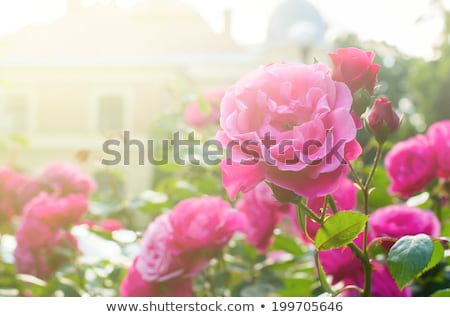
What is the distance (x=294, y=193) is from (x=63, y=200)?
0.55 metres

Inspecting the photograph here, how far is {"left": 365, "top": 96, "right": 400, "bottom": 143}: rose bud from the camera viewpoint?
1.49 feet

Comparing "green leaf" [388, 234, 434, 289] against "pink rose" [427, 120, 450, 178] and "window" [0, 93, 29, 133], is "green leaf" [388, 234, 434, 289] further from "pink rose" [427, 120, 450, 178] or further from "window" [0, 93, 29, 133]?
"window" [0, 93, 29, 133]

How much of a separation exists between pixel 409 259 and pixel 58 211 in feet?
1.85

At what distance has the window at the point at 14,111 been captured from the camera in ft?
32.1

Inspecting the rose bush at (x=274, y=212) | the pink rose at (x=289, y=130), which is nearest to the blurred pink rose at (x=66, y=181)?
the rose bush at (x=274, y=212)

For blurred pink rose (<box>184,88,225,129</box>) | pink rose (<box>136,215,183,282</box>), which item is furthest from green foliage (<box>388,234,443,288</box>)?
blurred pink rose (<box>184,88,225,129</box>)

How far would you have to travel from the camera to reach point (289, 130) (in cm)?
41

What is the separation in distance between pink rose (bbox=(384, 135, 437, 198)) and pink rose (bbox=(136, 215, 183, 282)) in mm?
278

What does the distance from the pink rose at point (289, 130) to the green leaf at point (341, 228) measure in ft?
0.11

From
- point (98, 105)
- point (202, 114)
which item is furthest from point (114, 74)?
point (202, 114)

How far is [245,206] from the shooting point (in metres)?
0.79

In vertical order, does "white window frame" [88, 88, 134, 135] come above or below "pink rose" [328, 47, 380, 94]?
below

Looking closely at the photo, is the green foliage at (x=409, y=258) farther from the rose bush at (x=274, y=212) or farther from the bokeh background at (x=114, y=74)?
the bokeh background at (x=114, y=74)

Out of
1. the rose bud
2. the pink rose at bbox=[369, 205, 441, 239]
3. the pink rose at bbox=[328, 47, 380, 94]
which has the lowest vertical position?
the pink rose at bbox=[369, 205, 441, 239]
